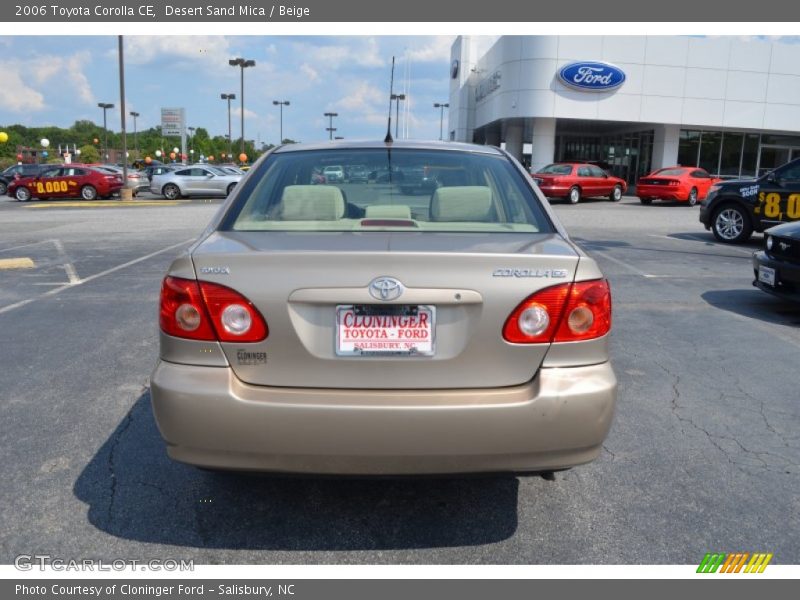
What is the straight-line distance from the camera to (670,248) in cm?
1303

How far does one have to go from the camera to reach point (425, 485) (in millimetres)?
3504

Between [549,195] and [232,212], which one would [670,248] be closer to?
[232,212]

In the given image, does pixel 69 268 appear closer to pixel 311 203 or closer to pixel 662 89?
pixel 311 203

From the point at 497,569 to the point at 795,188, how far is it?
11.8 m

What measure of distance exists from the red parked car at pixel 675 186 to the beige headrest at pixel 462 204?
2498cm

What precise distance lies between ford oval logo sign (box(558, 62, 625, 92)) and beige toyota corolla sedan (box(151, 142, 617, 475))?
34509mm

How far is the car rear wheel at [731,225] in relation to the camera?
1339cm

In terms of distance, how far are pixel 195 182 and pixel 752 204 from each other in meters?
22.9

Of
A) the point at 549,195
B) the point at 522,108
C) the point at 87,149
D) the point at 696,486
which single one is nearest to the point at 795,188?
the point at 696,486

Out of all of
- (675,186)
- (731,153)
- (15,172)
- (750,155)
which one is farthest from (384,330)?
(750,155)

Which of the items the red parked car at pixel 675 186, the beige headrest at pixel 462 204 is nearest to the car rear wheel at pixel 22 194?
the red parked car at pixel 675 186

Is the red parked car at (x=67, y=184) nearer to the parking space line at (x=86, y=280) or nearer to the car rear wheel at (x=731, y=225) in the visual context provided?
the parking space line at (x=86, y=280)

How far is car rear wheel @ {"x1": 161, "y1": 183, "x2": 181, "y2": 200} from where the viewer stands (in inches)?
1204

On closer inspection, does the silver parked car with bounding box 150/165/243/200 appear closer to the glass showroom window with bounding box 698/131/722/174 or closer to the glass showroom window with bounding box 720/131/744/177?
the glass showroom window with bounding box 698/131/722/174
